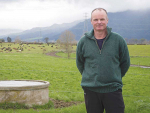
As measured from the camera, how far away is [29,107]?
699 cm

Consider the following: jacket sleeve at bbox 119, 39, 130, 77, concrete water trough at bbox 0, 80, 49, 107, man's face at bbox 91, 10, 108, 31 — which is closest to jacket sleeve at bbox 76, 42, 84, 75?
man's face at bbox 91, 10, 108, 31

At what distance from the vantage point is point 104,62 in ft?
12.3

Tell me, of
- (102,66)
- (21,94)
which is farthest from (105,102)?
(21,94)

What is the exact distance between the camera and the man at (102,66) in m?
3.76

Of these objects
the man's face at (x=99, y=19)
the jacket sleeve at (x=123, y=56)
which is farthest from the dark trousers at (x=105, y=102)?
the man's face at (x=99, y=19)

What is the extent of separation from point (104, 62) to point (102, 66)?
81 millimetres

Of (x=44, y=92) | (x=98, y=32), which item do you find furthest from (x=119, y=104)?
(x=44, y=92)

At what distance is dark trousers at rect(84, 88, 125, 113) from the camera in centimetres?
372

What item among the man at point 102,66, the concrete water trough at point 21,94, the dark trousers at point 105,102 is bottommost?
the concrete water trough at point 21,94

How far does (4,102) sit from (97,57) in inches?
172

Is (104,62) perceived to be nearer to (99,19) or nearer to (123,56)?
(123,56)

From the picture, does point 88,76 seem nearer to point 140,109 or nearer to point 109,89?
point 109,89

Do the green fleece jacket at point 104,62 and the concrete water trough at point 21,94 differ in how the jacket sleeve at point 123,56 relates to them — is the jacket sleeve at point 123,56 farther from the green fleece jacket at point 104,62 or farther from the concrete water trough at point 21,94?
the concrete water trough at point 21,94

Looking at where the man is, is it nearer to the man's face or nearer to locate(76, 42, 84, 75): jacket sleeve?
the man's face
